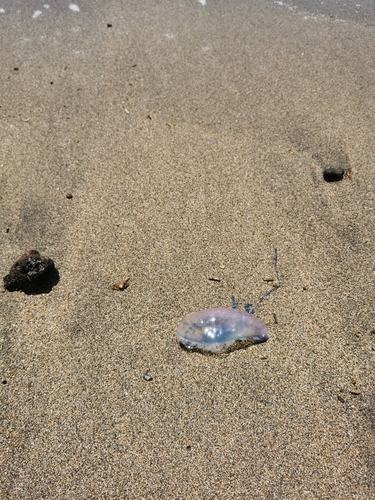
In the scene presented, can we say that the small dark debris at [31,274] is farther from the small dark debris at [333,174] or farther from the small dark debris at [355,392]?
the small dark debris at [333,174]

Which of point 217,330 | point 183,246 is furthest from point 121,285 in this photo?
point 217,330

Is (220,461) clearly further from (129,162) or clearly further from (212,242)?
(129,162)

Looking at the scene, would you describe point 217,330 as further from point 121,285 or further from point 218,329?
point 121,285

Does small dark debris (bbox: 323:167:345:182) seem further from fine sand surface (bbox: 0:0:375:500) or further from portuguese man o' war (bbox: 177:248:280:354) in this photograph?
portuguese man o' war (bbox: 177:248:280:354)

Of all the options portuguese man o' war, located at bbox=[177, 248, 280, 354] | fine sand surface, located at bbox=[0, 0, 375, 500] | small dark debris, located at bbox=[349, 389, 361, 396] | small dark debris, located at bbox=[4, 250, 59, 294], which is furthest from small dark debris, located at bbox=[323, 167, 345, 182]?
small dark debris, located at bbox=[4, 250, 59, 294]

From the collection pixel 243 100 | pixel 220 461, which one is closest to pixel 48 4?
pixel 243 100

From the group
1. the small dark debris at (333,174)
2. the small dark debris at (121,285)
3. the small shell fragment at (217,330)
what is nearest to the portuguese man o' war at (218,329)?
the small shell fragment at (217,330)
